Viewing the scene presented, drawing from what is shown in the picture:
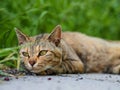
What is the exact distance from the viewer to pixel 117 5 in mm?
9273

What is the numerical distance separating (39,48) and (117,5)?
14.0 feet

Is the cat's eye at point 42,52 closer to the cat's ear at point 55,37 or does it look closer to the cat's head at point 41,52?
the cat's head at point 41,52

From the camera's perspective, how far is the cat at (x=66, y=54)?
17.3 ft

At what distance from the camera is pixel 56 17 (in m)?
7.68

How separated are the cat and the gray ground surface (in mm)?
279

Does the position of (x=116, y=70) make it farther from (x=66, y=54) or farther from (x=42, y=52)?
(x=42, y=52)

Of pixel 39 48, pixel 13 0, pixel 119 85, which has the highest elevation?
pixel 13 0

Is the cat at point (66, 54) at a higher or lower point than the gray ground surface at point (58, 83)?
higher

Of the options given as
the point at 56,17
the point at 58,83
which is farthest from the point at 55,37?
the point at 56,17

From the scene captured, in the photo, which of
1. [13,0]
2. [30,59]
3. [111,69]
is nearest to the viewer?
[30,59]

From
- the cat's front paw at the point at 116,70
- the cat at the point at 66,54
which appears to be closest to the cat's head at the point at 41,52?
the cat at the point at 66,54

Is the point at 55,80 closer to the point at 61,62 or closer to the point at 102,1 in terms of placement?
the point at 61,62

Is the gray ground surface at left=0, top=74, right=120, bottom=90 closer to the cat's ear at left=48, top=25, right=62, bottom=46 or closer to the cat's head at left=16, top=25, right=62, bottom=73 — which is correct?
the cat's head at left=16, top=25, right=62, bottom=73

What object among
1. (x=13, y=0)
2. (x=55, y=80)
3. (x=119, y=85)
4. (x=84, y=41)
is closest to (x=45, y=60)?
(x=55, y=80)
